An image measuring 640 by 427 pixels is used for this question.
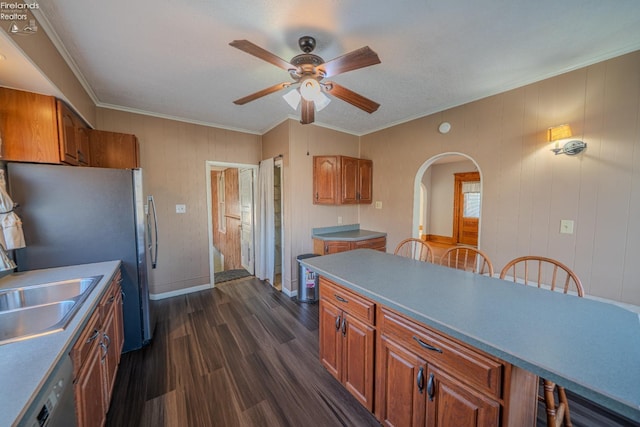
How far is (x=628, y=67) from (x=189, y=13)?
11.0 feet

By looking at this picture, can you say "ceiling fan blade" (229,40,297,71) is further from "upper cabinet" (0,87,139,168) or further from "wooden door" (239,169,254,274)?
"wooden door" (239,169,254,274)

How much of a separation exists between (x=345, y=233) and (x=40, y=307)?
10.7ft

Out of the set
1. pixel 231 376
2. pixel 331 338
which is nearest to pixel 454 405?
pixel 331 338

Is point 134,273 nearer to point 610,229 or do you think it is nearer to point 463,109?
point 463,109

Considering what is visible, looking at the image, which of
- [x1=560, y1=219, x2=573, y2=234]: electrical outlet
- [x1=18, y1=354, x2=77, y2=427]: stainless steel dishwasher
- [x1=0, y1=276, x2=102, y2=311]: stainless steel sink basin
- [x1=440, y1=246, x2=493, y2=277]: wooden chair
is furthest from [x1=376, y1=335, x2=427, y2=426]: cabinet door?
[x1=560, y1=219, x2=573, y2=234]: electrical outlet

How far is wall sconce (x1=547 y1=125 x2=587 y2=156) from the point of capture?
80.7 inches

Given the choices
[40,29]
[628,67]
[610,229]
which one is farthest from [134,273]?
[628,67]

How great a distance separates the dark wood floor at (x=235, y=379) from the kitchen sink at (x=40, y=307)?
82 centimetres

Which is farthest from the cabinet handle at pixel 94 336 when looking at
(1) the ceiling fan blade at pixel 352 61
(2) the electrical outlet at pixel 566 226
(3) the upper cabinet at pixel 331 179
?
(2) the electrical outlet at pixel 566 226

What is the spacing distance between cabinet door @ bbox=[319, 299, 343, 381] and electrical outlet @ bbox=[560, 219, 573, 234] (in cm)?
231

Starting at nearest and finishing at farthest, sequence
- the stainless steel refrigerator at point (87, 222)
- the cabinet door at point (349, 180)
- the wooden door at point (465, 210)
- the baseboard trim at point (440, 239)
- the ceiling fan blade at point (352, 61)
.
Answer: the ceiling fan blade at point (352, 61), the stainless steel refrigerator at point (87, 222), the cabinet door at point (349, 180), the wooden door at point (465, 210), the baseboard trim at point (440, 239)

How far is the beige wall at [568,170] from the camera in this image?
6.17 ft

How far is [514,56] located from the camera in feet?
6.33

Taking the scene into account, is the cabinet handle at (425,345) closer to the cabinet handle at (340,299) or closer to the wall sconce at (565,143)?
the cabinet handle at (340,299)
